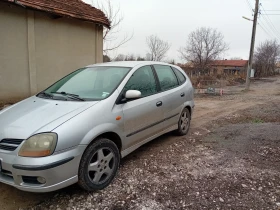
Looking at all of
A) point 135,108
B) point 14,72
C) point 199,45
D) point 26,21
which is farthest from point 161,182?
point 199,45

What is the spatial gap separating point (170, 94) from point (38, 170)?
8.92 feet

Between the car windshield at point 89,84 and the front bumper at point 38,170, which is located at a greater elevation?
the car windshield at point 89,84

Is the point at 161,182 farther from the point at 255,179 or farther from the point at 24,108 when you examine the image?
the point at 24,108

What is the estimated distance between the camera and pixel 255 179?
130 inches

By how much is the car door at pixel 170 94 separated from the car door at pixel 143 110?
0.60 feet

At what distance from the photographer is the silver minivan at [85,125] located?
8.14 ft

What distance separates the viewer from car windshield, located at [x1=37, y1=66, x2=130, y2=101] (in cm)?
336

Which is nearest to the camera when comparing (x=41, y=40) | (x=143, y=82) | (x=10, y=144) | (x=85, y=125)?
(x=10, y=144)

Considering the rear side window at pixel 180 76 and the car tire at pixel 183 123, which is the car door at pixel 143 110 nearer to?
the car tire at pixel 183 123

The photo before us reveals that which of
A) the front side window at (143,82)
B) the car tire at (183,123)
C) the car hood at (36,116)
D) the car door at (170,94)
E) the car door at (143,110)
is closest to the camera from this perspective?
the car hood at (36,116)

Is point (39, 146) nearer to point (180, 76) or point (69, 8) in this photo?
point (180, 76)

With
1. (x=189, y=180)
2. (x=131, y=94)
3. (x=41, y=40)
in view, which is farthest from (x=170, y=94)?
(x=41, y=40)

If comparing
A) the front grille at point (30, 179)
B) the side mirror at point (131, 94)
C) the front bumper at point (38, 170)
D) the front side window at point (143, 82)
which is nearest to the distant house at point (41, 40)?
the front side window at point (143, 82)

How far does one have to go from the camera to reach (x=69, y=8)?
9609 mm
